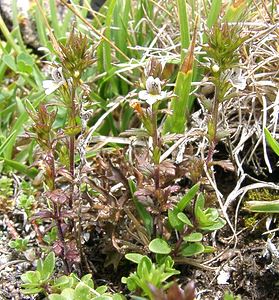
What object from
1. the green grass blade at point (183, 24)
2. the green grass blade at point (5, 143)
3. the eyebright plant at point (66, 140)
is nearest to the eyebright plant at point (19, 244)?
the eyebright plant at point (66, 140)

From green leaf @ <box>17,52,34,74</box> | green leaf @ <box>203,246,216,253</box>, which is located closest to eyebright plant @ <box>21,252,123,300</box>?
green leaf @ <box>203,246,216,253</box>

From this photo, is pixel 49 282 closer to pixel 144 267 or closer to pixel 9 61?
pixel 144 267

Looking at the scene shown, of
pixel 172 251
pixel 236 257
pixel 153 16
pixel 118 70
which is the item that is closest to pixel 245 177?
pixel 236 257

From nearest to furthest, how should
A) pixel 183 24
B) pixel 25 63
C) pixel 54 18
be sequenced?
pixel 183 24 → pixel 25 63 → pixel 54 18

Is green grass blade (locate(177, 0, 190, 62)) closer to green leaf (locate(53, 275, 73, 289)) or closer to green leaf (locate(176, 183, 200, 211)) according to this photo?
green leaf (locate(176, 183, 200, 211))

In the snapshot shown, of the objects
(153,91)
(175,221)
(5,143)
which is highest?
(153,91)

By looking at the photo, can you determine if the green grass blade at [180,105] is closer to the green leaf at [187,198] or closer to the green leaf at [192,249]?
the green leaf at [187,198]

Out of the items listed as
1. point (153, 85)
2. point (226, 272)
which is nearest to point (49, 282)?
point (226, 272)
